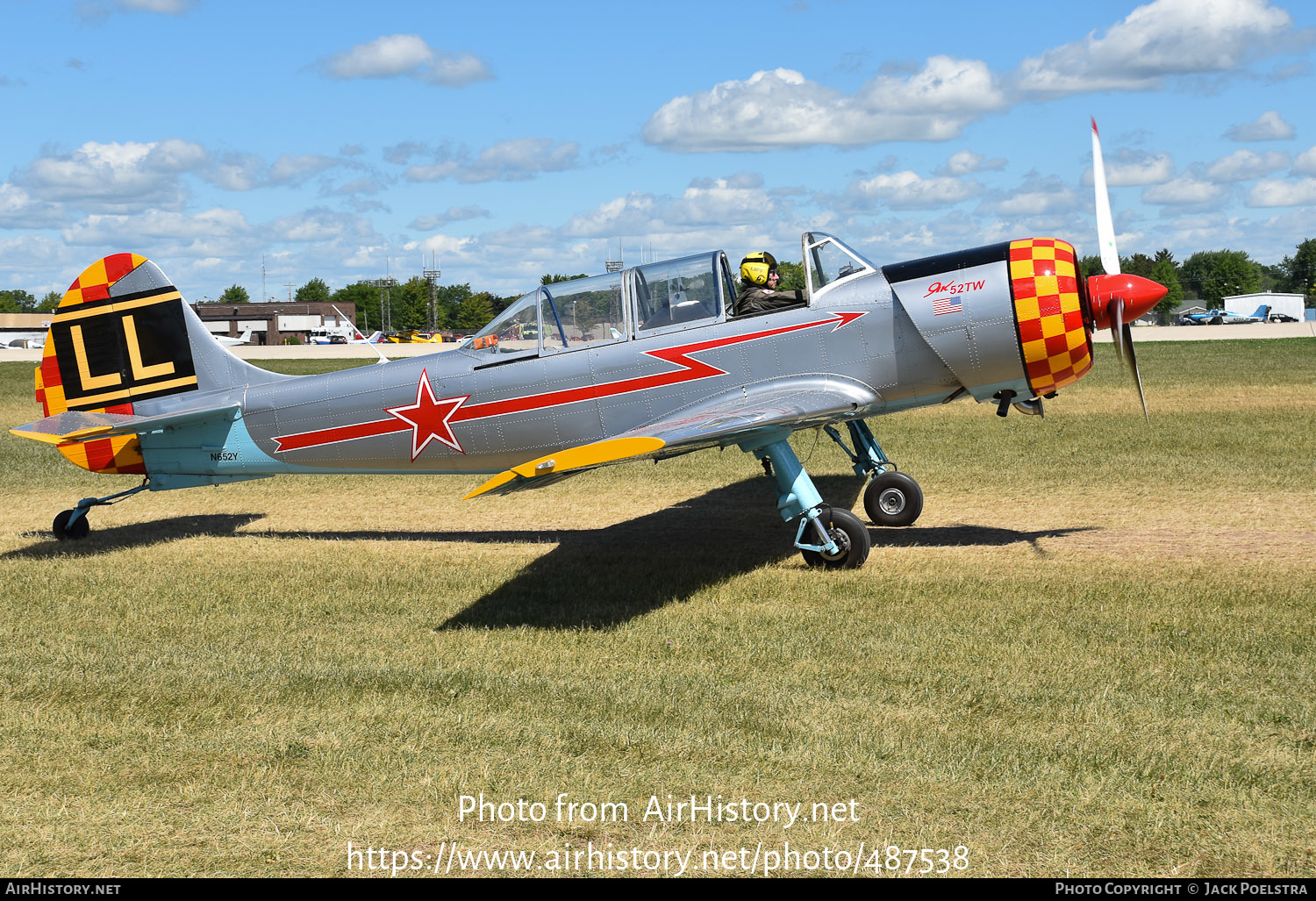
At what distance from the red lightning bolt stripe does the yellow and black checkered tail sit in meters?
2.07

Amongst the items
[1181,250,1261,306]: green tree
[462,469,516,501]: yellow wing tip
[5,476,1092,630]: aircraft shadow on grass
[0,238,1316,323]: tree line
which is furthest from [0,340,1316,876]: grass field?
[1181,250,1261,306]: green tree

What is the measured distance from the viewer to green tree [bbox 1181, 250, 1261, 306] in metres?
154

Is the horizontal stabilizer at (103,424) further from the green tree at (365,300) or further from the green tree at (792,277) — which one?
the green tree at (365,300)

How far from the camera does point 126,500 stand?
548 inches

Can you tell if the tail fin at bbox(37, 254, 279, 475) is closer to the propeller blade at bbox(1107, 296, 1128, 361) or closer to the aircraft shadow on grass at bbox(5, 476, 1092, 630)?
the aircraft shadow on grass at bbox(5, 476, 1092, 630)

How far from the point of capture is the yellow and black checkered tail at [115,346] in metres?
11.2

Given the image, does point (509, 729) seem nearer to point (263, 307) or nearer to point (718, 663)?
point (718, 663)

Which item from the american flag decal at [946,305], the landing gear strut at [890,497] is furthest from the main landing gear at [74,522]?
the american flag decal at [946,305]

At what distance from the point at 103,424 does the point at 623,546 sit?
520 cm

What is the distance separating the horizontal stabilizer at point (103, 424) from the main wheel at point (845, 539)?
6.01 metres

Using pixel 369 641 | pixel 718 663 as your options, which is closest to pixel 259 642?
pixel 369 641

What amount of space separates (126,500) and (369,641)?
813 cm

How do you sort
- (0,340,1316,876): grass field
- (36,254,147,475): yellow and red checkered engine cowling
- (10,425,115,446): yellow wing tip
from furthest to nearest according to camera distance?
(36,254,147,475): yellow and red checkered engine cowling < (10,425,115,446): yellow wing tip < (0,340,1316,876): grass field

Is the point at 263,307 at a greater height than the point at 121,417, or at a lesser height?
greater
